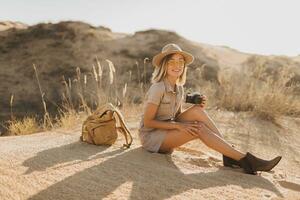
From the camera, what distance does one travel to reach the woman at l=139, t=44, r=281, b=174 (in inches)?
175

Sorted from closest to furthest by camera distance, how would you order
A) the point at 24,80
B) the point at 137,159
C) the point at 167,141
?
the point at 137,159 → the point at 167,141 → the point at 24,80

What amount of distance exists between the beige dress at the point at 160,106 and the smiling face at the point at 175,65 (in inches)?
4.2

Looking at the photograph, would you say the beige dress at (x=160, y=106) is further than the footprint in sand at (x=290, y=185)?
Yes

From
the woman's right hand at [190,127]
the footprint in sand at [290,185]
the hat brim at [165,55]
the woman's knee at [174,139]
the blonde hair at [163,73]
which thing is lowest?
the footprint in sand at [290,185]

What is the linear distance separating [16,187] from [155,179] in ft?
3.37

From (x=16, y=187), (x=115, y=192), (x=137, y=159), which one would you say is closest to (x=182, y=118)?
(x=137, y=159)

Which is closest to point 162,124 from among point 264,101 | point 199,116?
point 199,116

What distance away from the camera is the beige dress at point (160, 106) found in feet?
15.0

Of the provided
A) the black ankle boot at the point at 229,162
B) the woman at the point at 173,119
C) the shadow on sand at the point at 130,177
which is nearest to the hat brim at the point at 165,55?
the woman at the point at 173,119

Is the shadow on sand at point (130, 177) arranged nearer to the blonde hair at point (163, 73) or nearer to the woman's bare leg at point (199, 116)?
the woman's bare leg at point (199, 116)

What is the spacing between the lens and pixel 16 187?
3381 mm

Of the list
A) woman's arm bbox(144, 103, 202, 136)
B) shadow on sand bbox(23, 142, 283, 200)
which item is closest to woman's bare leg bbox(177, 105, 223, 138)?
woman's arm bbox(144, 103, 202, 136)

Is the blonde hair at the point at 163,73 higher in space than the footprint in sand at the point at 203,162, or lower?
higher

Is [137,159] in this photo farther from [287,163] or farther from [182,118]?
[287,163]
